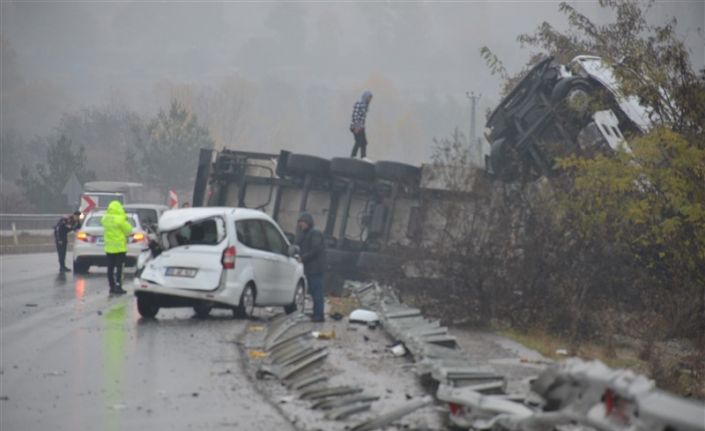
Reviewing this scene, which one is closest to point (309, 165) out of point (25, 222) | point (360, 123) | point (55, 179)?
point (360, 123)

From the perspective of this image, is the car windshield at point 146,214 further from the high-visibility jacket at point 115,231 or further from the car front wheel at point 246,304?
the car front wheel at point 246,304

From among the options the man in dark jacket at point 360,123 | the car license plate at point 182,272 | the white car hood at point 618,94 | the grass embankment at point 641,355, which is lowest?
the car license plate at point 182,272

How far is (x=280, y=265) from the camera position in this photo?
21281mm

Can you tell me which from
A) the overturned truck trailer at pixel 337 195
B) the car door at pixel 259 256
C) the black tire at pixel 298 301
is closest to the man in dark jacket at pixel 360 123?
the overturned truck trailer at pixel 337 195

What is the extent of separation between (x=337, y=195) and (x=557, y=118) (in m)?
5.15

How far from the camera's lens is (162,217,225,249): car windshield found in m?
20.1

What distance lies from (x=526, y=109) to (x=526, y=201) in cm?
437

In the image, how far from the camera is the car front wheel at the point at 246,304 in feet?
65.6

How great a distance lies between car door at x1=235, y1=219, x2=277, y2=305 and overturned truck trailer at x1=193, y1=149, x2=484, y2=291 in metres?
3.87

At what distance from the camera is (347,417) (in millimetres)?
10656

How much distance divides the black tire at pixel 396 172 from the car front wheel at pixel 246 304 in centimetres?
617

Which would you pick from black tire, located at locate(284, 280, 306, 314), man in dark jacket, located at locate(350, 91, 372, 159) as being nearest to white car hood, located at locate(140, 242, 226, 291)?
black tire, located at locate(284, 280, 306, 314)

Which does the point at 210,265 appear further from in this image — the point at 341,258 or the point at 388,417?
the point at 388,417

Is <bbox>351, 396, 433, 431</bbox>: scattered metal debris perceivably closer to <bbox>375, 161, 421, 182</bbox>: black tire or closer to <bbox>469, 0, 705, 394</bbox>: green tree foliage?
<bbox>469, 0, 705, 394</bbox>: green tree foliage
